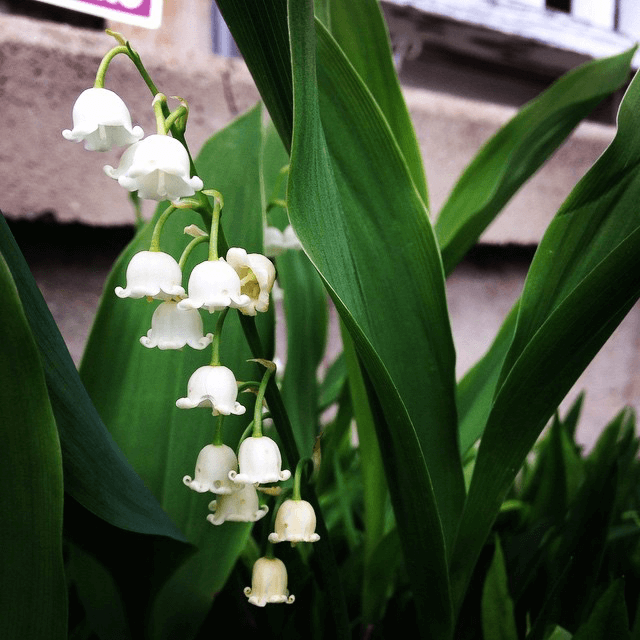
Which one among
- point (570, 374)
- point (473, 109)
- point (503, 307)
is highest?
point (473, 109)

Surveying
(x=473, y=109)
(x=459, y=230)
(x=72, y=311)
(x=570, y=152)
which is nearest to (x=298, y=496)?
(x=459, y=230)

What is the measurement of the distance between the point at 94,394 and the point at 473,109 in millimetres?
963

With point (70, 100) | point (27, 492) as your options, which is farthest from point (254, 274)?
point (70, 100)

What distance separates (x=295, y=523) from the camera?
34 centimetres

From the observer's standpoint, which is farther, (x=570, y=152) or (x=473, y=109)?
(x=570, y=152)

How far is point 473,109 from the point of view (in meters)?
1.19

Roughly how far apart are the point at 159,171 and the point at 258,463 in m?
0.15

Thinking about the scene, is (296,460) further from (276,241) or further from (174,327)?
(276,241)

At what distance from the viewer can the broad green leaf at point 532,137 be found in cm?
54

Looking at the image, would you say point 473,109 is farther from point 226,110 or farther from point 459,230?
point 459,230

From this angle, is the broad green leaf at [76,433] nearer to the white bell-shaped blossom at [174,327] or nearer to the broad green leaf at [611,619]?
the white bell-shaped blossom at [174,327]

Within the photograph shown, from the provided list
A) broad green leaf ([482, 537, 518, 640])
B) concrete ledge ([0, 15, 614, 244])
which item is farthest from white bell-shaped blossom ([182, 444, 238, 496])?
concrete ledge ([0, 15, 614, 244])

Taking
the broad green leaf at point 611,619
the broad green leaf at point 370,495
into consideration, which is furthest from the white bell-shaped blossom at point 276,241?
the broad green leaf at point 611,619

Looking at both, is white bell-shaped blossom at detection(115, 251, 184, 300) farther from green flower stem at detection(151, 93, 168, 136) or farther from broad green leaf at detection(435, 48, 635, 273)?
broad green leaf at detection(435, 48, 635, 273)
